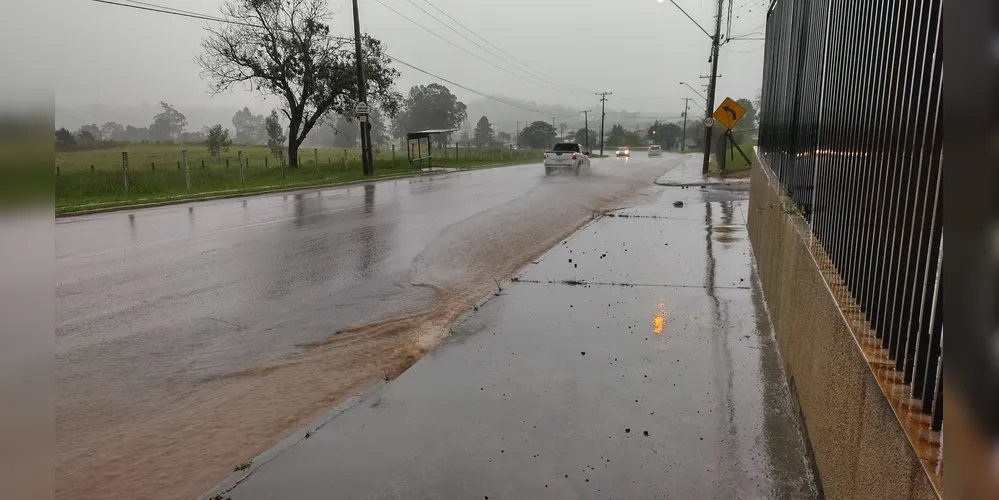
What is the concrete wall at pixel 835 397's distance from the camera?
2010 millimetres

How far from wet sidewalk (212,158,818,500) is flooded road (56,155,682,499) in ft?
1.66

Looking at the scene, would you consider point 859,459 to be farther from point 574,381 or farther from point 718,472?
point 574,381

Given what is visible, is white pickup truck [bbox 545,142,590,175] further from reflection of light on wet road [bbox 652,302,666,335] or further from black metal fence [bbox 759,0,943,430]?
black metal fence [bbox 759,0,943,430]

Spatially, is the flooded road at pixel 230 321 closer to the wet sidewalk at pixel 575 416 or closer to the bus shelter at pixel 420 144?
the wet sidewalk at pixel 575 416

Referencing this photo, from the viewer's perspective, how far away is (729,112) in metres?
Answer: 24.4

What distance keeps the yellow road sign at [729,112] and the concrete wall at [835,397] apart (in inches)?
801

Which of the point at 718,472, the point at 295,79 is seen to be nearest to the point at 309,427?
the point at 718,472

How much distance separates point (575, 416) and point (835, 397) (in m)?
1.50

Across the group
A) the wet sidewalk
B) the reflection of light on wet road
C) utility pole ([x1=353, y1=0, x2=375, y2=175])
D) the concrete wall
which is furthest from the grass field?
the concrete wall

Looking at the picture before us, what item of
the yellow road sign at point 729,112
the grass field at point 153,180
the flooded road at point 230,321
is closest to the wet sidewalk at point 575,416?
the flooded road at point 230,321

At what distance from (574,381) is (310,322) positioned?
295 cm

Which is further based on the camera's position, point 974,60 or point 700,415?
point 700,415

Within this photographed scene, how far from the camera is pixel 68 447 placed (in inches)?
151

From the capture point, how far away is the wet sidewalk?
3.22m
